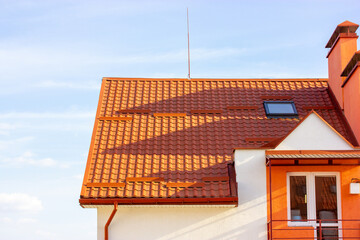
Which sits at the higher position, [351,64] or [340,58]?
[340,58]

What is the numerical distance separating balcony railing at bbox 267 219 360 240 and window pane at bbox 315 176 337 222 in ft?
0.68

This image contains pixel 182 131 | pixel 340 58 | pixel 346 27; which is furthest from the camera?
pixel 346 27

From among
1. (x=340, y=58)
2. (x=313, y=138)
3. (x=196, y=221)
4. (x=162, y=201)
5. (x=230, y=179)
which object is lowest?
(x=196, y=221)

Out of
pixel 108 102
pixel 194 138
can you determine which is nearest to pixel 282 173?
pixel 194 138

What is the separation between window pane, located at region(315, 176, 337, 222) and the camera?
580 inches

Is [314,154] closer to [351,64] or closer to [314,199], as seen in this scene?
[314,199]

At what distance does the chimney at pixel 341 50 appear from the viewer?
17.8 meters

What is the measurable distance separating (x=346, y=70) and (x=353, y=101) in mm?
1263

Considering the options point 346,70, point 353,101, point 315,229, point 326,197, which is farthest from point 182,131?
point 346,70

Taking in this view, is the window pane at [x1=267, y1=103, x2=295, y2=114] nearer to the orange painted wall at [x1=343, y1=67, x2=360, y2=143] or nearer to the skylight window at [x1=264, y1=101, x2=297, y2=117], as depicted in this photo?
the skylight window at [x1=264, y1=101, x2=297, y2=117]

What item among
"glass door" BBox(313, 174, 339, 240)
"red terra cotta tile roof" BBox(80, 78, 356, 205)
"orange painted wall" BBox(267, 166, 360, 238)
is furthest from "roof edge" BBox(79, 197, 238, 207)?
"glass door" BBox(313, 174, 339, 240)

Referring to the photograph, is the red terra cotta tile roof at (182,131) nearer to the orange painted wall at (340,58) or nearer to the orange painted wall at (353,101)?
the orange painted wall at (353,101)

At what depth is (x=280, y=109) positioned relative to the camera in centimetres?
1780

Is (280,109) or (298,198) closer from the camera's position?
(298,198)
